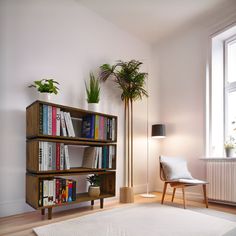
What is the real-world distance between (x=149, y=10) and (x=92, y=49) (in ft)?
3.44

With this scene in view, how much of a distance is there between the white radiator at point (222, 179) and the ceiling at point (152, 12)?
224cm

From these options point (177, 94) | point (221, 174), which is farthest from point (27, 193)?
Answer: point (177, 94)

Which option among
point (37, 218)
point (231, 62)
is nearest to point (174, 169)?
point (37, 218)

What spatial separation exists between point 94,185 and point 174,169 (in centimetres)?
112

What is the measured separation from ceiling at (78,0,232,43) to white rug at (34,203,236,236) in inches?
111

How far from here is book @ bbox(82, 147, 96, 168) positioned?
2.90 m

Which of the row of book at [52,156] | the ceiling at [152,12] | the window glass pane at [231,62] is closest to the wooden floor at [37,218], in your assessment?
the row of book at [52,156]

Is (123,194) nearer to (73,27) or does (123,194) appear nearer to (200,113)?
(200,113)

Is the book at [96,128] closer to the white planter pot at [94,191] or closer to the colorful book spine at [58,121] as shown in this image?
the colorful book spine at [58,121]

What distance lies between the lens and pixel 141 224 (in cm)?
226

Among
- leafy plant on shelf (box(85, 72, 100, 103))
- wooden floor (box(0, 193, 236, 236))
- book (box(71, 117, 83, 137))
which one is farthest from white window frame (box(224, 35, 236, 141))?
book (box(71, 117, 83, 137))

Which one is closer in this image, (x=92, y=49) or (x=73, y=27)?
(x=73, y=27)

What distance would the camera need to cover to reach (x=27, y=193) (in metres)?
2.54

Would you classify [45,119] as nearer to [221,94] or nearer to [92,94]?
[92,94]
